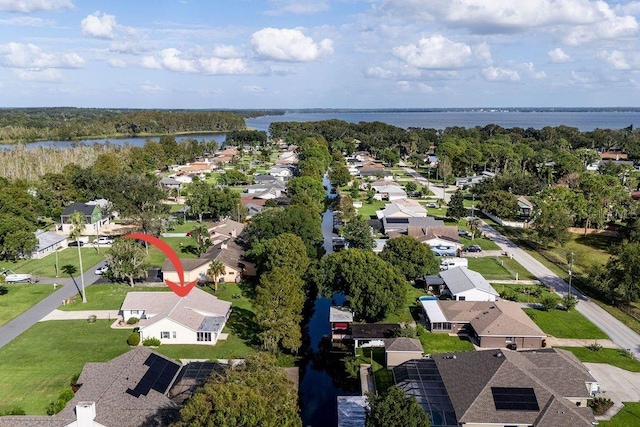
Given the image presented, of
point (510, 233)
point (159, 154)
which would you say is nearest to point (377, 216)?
point (510, 233)

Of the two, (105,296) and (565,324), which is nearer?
(565,324)

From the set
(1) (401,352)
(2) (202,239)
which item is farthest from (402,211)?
(1) (401,352)

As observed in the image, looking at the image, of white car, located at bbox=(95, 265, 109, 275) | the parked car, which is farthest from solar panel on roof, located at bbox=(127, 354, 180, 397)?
the parked car

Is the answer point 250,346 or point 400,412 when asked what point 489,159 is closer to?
point 250,346

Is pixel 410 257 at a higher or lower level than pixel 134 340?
higher

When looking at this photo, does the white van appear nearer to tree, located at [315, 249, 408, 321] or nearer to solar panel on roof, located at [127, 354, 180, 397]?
tree, located at [315, 249, 408, 321]

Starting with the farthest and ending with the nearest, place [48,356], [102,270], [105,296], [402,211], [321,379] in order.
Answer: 1. [402,211]
2. [102,270]
3. [105,296]
4. [48,356]
5. [321,379]

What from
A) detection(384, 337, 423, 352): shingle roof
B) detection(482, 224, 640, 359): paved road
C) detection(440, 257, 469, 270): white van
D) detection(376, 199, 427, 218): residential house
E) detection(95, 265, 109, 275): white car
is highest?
detection(376, 199, 427, 218): residential house

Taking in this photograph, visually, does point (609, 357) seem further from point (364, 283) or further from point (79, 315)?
point (79, 315)
